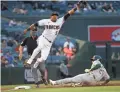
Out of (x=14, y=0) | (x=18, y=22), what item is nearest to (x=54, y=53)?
(x=18, y=22)

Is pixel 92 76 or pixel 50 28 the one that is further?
pixel 92 76

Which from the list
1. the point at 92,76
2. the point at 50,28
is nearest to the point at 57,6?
the point at 92,76

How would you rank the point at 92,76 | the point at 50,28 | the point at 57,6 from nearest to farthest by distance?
the point at 50,28 → the point at 92,76 → the point at 57,6

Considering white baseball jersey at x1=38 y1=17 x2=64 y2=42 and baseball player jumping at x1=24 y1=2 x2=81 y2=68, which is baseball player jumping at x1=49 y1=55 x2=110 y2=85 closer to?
baseball player jumping at x1=24 y1=2 x2=81 y2=68

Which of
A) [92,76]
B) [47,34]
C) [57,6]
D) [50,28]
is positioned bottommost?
[92,76]

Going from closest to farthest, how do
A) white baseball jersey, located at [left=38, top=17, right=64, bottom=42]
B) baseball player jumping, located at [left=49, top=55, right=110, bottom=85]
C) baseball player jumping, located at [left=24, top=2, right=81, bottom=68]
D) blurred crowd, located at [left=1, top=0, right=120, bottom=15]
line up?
baseball player jumping, located at [left=24, top=2, right=81, bottom=68] < white baseball jersey, located at [left=38, top=17, right=64, bottom=42] < baseball player jumping, located at [left=49, top=55, right=110, bottom=85] < blurred crowd, located at [left=1, top=0, right=120, bottom=15]

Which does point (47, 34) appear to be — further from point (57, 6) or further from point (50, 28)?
point (57, 6)

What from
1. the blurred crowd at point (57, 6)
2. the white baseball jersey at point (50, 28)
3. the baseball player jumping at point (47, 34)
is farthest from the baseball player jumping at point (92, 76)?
the blurred crowd at point (57, 6)

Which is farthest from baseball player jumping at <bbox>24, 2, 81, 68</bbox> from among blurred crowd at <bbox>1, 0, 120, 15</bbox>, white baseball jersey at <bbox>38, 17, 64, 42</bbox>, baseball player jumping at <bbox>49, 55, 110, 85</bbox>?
blurred crowd at <bbox>1, 0, 120, 15</bbox>

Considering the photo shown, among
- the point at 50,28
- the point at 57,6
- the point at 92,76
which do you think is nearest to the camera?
the point at 50,28

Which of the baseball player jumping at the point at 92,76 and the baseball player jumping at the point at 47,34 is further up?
the baseball player jumping at the point at 47,34

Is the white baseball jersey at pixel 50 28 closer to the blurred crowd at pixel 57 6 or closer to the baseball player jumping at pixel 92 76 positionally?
the baseball player jumping at pixel 92 76

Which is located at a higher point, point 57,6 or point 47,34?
point 57,6
